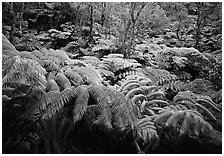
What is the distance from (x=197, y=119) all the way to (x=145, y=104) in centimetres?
65

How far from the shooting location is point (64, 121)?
223cm

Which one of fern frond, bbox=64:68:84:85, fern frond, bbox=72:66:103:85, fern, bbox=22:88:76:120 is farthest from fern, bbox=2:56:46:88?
fern frond, bbox=72:66:103:85

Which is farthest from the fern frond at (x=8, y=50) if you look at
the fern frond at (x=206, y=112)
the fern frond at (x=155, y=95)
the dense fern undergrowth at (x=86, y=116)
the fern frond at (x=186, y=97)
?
the fern frond at (x=206, y=112)

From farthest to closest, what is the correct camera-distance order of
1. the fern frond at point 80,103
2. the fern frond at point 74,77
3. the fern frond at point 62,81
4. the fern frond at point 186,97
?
the fern frond at point 186,97
the fern frond at point 74,77
the fern frond at point 62,81
the fern frond at point 80,103

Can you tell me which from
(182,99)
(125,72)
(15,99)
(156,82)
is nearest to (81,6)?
(125,72)

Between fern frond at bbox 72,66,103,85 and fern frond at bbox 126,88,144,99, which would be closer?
fern frond at bbox 72,66,103,85

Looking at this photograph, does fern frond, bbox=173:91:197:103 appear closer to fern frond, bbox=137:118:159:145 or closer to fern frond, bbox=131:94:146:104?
fern frond, bbox=131:94:146:104

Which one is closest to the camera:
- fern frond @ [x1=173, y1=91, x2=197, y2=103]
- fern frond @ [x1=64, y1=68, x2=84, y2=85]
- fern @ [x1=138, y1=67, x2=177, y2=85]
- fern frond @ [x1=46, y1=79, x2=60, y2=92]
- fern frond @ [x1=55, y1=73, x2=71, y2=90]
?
fern frond @ [x1=46, y1=79, x2=60, y2=92]

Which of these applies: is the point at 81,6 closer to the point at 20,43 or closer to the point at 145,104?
the point at 20,43

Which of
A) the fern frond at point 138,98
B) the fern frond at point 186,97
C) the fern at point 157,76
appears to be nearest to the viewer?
the fern frond at point 138,98

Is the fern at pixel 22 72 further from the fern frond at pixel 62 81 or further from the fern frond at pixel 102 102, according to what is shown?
the fern frond at pixel 102 102

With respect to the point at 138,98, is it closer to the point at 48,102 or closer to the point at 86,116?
the point at 86,116

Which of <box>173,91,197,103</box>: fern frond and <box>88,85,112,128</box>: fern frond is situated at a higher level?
<box>88,85,112,128</box>: fern frond

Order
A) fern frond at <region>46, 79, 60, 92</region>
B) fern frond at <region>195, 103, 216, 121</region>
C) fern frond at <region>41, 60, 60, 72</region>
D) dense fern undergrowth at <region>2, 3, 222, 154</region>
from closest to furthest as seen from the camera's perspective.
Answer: dense fern undergrowth at <region>2, 3, 222, 154</region>
fern frond at <region>46, 79, 60, 92</region>
fern frond at <region>41, 60, 60, 72</region>
fern frond at <region>195, 103, 216, 121</region>
